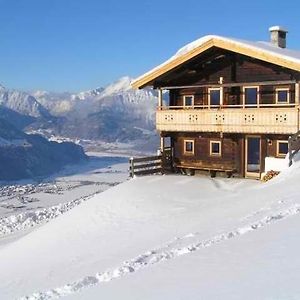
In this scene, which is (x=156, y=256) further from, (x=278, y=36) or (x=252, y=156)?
(x=278, y=36)

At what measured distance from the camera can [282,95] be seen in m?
25.8

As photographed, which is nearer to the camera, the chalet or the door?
the chalet

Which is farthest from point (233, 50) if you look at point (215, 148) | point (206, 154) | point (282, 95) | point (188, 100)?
point (206, 154)

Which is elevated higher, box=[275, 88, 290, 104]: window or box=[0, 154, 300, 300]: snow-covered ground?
box=[275, 88, 290, 104]: window

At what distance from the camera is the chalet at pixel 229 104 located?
24.5 meters

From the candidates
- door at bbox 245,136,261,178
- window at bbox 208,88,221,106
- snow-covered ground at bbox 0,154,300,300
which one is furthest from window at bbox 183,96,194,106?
snow-covered ground at bbox 0,154,300,300

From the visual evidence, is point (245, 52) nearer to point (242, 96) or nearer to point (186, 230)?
point (242, 96)

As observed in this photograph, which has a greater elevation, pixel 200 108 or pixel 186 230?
pixel 200 108

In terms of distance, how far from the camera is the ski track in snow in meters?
11.6

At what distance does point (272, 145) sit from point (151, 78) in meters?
7.91

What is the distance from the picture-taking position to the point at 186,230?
16.2 metres

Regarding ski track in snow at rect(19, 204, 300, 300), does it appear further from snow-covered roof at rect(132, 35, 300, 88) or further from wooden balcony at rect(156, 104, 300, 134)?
snow-covered roof at rect(132, 35, 300, 88)

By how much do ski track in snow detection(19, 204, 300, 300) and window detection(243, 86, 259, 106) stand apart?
1232 cm

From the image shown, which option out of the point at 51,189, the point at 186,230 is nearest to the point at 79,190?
the point at 51,189
